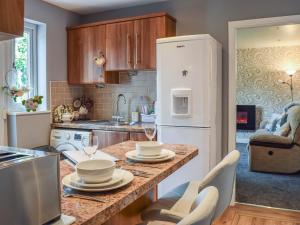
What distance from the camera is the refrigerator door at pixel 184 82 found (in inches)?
113

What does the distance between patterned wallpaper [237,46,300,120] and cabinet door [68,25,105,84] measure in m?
4.94

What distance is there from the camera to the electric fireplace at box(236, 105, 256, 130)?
759 cm

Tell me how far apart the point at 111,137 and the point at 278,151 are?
270cm

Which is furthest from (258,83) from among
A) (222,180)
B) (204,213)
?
(204,213)

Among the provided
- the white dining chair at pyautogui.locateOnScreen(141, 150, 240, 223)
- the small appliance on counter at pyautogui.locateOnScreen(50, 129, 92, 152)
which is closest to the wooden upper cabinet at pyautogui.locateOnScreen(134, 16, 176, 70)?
the small appliance on counter at pyautogui.locateOnScreen(50, 129, 92, 152)

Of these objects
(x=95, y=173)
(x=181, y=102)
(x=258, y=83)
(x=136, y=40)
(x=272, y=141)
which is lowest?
(x=272, y=141)

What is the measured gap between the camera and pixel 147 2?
3.66m

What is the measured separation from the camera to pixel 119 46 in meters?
3.61

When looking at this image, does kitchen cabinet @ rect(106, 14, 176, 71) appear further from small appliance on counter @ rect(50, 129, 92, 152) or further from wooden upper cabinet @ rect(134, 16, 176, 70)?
small appliance on counter @ rect(50, 129, 92, 152)

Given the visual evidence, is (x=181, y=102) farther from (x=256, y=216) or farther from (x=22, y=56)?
(x=22, y=56)

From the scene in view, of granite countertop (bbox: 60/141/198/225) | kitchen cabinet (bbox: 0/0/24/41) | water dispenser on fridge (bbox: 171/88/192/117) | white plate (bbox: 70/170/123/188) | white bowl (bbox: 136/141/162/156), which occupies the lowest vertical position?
granite countertop (bbox: 60/141/198/225)

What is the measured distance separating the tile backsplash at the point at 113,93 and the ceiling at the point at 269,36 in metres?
2.11

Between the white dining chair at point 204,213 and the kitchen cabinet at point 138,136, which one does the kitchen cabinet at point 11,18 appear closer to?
the white dining chair at point 204,213

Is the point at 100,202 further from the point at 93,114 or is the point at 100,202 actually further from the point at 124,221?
the point at 93,114
